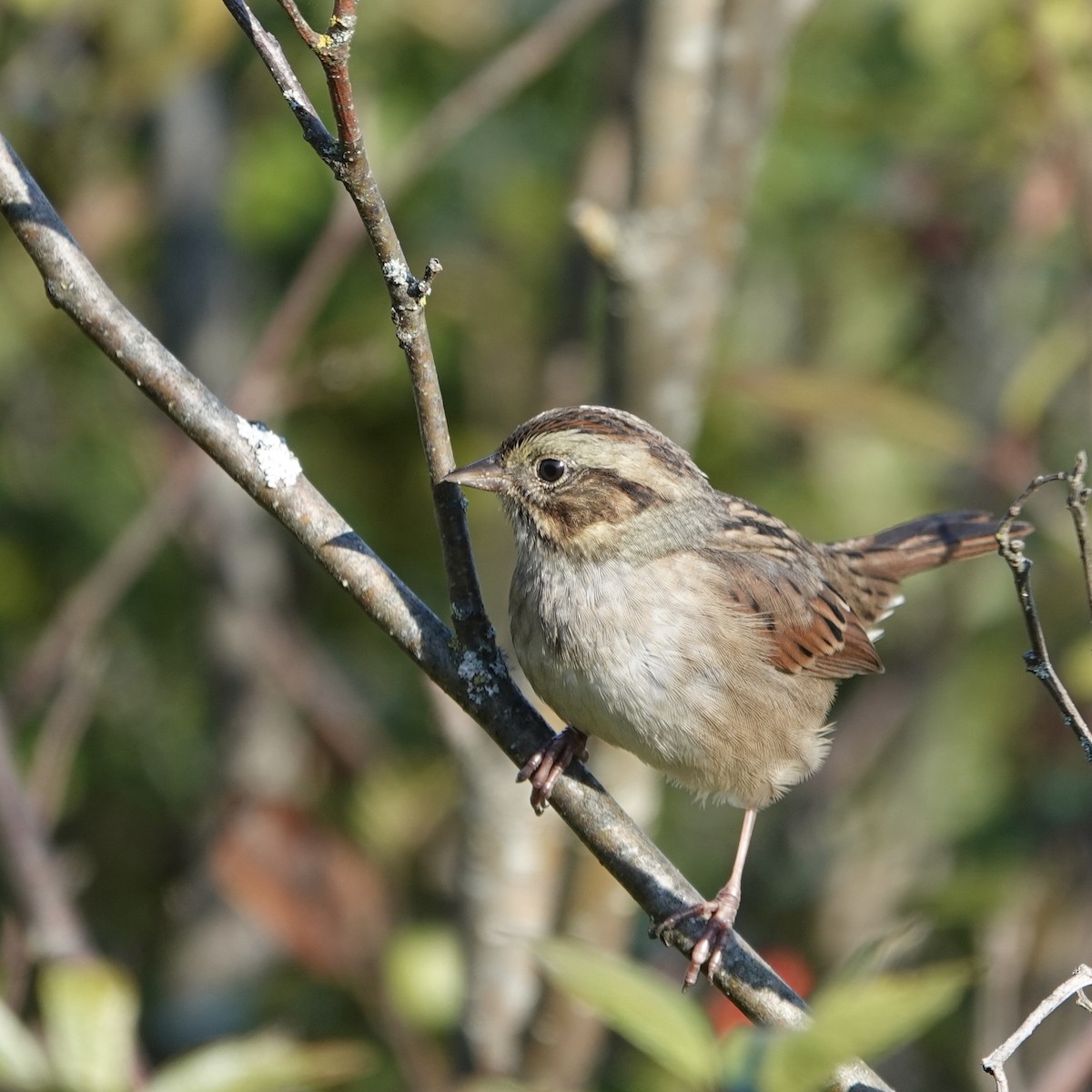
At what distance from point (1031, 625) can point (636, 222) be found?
189 cm

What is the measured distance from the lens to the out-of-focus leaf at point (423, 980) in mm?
4336

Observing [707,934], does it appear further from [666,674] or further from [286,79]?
[286,79]

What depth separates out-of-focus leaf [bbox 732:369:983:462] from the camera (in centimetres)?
437

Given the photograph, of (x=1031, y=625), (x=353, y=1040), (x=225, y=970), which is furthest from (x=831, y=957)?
(x=1031, y=625)

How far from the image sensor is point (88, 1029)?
268cm

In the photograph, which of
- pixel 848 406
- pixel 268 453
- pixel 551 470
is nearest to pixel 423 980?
pixel 551 470

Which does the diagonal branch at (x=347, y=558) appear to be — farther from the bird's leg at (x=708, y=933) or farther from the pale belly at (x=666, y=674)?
the pale belly at (x=666, y=674)

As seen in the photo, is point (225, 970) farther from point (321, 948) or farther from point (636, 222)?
point (636, 222)

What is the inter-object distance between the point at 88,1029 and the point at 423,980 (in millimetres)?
1764

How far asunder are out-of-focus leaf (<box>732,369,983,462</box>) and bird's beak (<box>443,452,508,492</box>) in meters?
1.34

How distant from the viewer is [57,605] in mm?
5652

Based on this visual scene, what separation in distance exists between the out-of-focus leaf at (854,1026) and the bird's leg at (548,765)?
3.14 ft

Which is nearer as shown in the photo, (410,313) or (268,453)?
(410,313)

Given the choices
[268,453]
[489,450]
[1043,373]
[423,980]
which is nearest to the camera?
[268,453]
